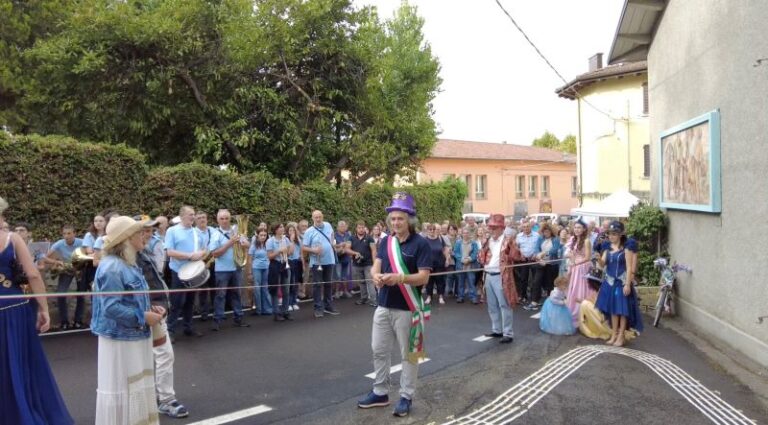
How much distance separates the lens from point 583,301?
8.95m

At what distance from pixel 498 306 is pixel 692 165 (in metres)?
4.26

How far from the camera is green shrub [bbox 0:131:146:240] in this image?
9641 millimetres

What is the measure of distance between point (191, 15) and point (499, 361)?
13180 millimetres

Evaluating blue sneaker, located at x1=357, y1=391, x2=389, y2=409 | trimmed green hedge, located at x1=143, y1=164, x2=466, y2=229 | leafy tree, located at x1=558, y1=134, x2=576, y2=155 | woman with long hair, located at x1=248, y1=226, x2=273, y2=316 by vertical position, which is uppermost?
leafy tree, located at x1=558, y1=134, x2=576, y2=155

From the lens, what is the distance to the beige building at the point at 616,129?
27.2 meters

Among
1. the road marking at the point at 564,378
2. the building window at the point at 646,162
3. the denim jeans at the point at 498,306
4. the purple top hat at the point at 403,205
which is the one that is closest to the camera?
the road marking at the point at 564,378

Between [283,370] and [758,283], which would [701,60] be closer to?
[758,283]

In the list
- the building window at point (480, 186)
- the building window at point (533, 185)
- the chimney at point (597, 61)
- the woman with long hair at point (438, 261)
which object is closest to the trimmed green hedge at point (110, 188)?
the woman with long hair at point (438, 261)

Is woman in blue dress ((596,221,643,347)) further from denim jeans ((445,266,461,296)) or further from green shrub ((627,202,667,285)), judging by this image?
denim jeans ((445,266,461,296))

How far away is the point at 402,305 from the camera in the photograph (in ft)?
17.3

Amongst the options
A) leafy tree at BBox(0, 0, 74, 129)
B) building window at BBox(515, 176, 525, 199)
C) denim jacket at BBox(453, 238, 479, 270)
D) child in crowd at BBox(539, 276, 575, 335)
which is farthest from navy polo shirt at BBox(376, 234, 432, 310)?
building window at BBox(515, 176, 525, 199)

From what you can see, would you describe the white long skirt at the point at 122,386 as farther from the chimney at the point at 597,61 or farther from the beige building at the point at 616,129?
the chimney at the point at 597,61

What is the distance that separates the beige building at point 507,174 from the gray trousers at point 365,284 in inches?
1091

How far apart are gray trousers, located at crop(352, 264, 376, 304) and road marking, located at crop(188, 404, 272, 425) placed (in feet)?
22.1
